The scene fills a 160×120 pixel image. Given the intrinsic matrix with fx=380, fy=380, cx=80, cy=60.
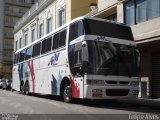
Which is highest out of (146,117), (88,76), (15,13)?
(15,13)

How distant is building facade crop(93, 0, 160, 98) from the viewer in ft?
71.2

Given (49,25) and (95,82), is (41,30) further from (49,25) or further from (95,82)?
(95,82)

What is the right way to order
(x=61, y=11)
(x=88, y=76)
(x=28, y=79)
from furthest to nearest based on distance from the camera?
(x=61, y=11), (x=28, y=79), (x=88, y=76)

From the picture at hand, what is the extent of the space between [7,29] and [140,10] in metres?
69.7

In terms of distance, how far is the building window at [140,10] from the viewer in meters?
22.0

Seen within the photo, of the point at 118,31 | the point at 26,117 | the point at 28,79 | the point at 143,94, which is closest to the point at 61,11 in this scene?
the point at 28,79

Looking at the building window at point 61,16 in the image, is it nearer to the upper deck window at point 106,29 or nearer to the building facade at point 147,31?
the building facade at point 147,31

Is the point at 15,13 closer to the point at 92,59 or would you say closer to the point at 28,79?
the point at 28,79

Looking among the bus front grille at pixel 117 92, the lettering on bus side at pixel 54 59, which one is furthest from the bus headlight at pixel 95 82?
the lettering on bus side at pixel 54 59

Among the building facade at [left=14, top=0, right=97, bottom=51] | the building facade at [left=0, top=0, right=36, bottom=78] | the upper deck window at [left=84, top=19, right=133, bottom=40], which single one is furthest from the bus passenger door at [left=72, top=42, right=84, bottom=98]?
the building facade at [left=0, top=0, right=36, bottom=78]

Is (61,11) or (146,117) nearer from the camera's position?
(146,117)

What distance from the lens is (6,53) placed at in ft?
290

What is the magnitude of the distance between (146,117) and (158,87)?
11.1m

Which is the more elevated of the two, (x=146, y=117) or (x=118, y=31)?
(x=118, y=31)
